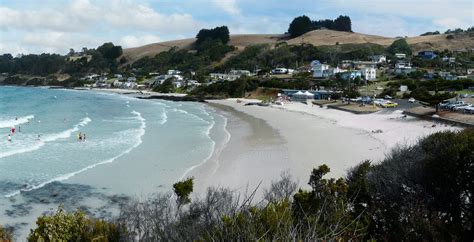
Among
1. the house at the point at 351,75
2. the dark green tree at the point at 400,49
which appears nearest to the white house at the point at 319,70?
the house at the point at 351,75

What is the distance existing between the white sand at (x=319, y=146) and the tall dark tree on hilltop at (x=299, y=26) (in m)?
131

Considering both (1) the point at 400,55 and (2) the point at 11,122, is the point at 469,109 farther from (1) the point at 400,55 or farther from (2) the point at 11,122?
(1) the point at 400,55

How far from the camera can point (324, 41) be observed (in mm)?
155750

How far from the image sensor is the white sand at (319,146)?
73.7 ft

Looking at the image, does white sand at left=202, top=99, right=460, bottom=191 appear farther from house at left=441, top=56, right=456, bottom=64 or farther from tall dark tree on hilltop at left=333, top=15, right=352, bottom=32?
tall dark tree on hilltop at left=333, top=15, right=352, bottom=32

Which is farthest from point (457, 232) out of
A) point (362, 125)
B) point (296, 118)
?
point (296, 118)

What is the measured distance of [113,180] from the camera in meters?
21.6

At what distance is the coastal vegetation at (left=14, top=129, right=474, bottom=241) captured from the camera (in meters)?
7.77

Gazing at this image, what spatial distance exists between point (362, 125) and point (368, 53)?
85231 millimetres

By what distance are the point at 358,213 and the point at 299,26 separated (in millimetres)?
171691

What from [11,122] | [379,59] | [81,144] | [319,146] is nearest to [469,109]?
[319,146]

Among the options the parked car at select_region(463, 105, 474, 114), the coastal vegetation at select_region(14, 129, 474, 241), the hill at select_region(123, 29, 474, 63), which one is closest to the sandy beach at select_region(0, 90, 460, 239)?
the coastal vegetation at select_region(14, 129, 474, 241)

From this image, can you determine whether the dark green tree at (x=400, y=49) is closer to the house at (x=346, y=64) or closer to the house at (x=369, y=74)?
the house at (x=346, y=64)

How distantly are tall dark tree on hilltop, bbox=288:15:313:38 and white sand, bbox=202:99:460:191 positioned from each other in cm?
13093
